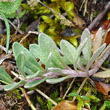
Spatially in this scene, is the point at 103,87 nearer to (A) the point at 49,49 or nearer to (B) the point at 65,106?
(B) the point at 65,106

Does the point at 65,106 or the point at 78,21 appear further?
the point at 78,21

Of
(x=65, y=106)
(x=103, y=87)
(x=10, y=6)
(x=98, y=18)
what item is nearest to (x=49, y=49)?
(x=65, y=106)

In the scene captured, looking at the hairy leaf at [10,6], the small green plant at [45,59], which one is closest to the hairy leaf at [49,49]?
the small green plant at [45,59]

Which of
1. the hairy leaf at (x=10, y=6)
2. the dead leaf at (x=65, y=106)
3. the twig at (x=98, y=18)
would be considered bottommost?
the dead leaf at (x=65, y=106)

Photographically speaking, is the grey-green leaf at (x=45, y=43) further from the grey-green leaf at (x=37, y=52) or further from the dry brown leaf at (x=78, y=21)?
the dry brown leaf at (x=78, y=21)

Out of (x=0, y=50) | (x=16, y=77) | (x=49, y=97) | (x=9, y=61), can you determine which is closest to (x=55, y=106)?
(x=49, y=97)

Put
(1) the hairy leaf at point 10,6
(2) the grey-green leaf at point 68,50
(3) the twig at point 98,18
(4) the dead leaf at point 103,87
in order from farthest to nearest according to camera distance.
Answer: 1. (3) the twig at point 98,18
2. (1) the hairy leaf at point 10,6
3. (4) the dead leaf at point 103,87
4. (2) the grey-green leaf at point 68,50

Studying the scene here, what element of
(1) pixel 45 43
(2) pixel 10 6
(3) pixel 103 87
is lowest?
(3) pixel 103 87

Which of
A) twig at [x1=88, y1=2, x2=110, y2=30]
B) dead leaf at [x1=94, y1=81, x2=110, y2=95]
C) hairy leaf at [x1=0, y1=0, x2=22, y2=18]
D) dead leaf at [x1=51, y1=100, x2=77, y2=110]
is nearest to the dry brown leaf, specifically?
twig at [x1=88, y1=2, x2=110, y2=30]

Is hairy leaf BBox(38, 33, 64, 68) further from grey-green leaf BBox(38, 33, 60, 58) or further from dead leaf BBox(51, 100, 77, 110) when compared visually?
dead leaf BBox(51, 100, 77, 110)

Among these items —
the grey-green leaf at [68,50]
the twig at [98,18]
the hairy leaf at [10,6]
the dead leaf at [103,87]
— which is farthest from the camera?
the twig at [98,18]

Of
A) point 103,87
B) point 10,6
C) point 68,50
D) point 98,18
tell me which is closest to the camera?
point 68,50

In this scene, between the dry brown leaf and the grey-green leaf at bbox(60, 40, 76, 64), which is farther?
the dry brown leaf

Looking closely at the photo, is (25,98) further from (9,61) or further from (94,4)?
(94,4)
